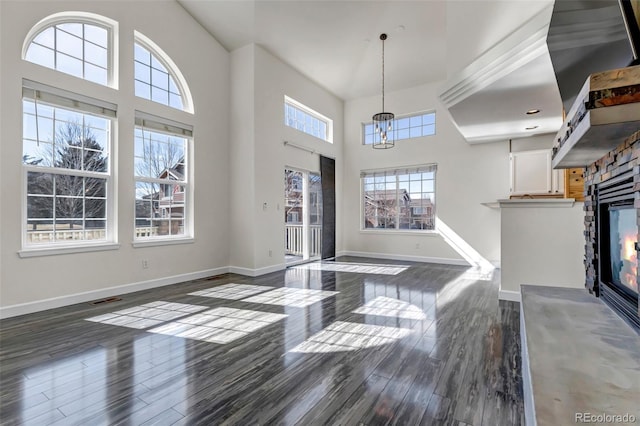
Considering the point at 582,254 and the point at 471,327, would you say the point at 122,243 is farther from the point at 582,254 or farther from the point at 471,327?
the point at 582,254

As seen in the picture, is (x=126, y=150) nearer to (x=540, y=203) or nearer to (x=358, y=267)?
(x=358, y=267)

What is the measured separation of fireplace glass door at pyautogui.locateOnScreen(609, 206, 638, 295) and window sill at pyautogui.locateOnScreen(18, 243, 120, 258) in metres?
5.20

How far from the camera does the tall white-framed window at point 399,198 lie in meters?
7.18

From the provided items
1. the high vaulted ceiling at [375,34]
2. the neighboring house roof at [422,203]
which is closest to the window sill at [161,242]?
the high vaulted ceiling at [375,34]

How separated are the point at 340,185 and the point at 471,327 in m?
5.51

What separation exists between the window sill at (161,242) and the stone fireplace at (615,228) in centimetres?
516

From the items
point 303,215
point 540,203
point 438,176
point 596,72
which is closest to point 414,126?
point 438,176

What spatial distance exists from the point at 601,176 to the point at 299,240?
19.1ft

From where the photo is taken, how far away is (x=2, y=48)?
324 centimetres

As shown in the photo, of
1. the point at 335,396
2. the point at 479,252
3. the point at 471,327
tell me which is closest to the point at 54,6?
the point at 335,396

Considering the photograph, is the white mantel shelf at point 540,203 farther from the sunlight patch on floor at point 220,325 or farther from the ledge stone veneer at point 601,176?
the sunlight patch on floor at point 220,325

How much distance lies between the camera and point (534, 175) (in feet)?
18.5

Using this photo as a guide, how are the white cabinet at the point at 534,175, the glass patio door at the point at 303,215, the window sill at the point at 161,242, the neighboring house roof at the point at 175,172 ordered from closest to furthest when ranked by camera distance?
the window sill at the point at 161,242 < the neighboring house roof at the point at 175,172 < the white cabinet at the point at 534,175 < the glass patio door at the point at 303,215

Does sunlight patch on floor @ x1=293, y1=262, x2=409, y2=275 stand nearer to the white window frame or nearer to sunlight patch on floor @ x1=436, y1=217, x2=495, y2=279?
sunlight patch on floor @ x1=436, y1=217, x2=495, y2=279
